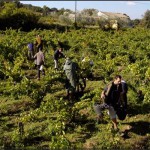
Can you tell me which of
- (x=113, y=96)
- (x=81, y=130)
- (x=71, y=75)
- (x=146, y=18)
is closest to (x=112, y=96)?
(x=113, y=96)

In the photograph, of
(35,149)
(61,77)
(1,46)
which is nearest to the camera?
(35,149)

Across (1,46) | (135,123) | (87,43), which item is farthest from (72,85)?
(87,43)

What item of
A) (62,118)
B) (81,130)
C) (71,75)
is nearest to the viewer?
(62,118)

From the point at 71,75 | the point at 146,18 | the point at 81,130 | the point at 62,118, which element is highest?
the point at 71,75

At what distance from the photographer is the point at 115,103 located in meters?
8.72

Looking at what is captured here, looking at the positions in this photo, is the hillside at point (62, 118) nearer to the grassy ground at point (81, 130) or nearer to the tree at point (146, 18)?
the grassy ground at point (81, 130)

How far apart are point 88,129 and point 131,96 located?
6.53 feet

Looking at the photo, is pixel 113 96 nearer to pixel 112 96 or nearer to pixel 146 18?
pixel 112 96

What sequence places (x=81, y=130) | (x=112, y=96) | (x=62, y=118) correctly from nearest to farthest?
(x=112, y=96) < (x=62, y=118) < (x=81, y=130)

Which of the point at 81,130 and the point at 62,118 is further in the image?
the point at 81,130

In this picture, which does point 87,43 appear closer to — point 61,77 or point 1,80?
point 1,80

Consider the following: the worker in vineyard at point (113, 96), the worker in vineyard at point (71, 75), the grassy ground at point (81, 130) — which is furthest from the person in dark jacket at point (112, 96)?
the worker in vineyard at point (71, 75)

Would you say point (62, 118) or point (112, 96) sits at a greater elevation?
point (112, 96)

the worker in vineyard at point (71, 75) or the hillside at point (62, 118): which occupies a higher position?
the worker in vineyard at point (71, 75)
